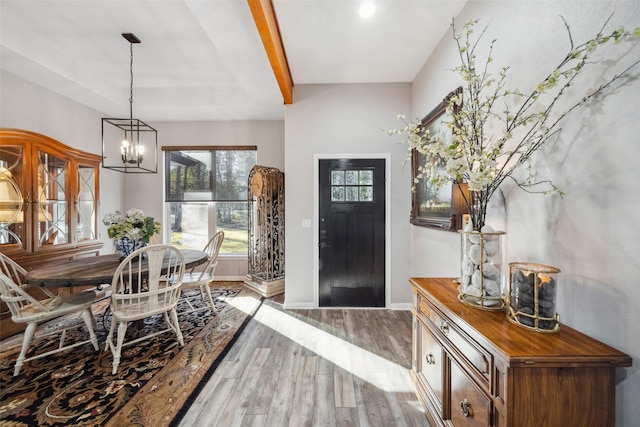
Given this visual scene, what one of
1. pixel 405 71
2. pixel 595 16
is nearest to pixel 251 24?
pixel 405 71

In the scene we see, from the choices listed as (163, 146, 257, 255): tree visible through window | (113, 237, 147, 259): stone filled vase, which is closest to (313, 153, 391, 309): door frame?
(163, 146, 257, 255): tree visible through window

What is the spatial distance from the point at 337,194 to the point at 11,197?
3627mm

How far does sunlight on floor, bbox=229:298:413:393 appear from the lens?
195 centimetres

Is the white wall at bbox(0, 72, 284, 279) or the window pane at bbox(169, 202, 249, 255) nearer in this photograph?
the white wall at bbox(0, 72, 284, 279)

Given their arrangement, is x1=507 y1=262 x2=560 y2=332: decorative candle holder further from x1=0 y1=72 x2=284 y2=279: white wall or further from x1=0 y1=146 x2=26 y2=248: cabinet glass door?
x1=0 y1=146 x2=26 y2=248: cabinet glass door

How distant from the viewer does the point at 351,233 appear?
3307 millimetres

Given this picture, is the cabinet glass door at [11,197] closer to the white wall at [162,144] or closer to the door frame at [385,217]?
the white wall at [162,144]

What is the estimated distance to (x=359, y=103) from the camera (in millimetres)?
3240

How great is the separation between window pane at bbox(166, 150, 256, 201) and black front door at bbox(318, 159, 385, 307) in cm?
195

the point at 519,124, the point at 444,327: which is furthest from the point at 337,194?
the point at 519,124

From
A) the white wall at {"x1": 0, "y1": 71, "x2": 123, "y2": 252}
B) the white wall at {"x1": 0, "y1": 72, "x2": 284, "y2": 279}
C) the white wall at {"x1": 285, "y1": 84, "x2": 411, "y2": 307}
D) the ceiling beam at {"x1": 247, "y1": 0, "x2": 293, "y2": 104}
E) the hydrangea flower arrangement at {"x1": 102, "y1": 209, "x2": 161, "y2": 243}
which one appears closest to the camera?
the ceiling beam at {"x1": 247, "y1": 0, "x2": 293, "y2": 104}

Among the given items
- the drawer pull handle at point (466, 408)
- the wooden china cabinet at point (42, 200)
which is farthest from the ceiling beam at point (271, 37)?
the wooden china cabinet at point (42, 200)

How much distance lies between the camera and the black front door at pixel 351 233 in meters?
Result: 3.28

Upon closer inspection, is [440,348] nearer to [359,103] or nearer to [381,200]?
[381,200]
